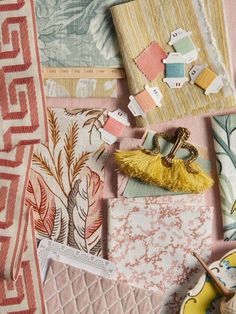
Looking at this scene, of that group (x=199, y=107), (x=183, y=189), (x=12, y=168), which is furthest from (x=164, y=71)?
(x=12, y=168)

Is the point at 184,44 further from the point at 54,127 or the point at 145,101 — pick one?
the point at 54,127

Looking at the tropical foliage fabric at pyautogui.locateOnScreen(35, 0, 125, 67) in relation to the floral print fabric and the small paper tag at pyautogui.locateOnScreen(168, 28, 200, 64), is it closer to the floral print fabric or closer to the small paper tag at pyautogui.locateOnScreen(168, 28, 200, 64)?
the small paper tag at pyautogui.locateOnScreen(168, 28, 200, 64)

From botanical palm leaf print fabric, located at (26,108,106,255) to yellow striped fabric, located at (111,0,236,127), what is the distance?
0.11 m

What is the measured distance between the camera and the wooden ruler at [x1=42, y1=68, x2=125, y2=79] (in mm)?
1127

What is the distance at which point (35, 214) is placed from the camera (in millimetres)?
1150

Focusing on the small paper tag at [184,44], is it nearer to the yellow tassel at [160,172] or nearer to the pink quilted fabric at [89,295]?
the yellow tassel at [160,172]

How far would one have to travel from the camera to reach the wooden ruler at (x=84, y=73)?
1.13 metres

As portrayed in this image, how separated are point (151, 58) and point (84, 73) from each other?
4.8 inches

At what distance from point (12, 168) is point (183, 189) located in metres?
0.30

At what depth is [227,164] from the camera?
112cm

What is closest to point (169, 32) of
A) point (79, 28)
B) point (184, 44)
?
point (184, 44)

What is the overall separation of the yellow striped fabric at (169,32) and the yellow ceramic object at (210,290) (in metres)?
0.27

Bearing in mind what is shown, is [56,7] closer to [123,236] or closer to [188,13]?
[188,13]

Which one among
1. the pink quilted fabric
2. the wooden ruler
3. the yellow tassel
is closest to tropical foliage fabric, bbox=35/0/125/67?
the wooden ruler
